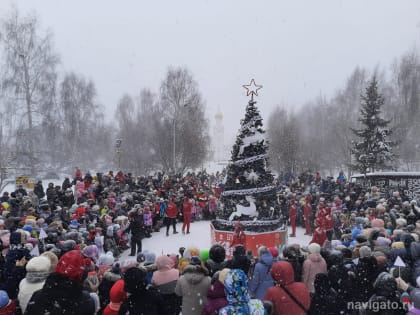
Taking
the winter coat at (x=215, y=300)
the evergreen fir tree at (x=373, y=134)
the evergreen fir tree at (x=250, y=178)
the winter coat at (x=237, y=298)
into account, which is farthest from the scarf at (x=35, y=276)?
the evergreen fir tree at (x=373, y=134)

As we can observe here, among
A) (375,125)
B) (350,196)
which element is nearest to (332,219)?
(350,196)

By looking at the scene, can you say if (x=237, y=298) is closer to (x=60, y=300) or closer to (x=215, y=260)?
(x=60, y=300)

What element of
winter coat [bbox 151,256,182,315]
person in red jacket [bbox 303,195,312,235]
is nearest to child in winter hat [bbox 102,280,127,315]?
winter coat [bbox 151,256,182,315]

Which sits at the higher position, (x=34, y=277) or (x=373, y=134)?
(x=373, y=134)

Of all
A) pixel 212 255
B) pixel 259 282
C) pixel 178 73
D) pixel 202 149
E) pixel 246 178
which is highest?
pixel 178 73

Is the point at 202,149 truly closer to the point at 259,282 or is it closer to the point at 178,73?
the point at 178,73

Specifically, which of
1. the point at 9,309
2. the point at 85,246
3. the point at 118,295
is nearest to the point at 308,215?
the point at 85,246

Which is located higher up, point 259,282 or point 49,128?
point 49,128

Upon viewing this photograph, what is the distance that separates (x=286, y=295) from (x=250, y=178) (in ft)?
27.7

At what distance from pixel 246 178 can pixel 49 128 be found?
20.5 m

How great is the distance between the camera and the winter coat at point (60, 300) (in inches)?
115

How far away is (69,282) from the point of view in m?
3.03

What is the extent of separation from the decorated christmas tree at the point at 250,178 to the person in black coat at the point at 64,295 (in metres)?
8.77

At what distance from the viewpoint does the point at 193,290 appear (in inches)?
157
